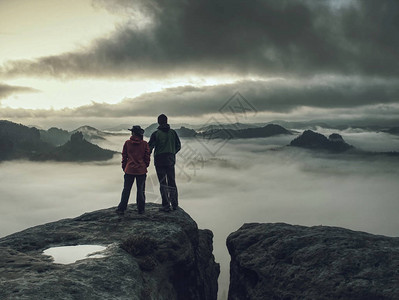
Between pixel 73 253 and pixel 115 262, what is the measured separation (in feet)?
7.01

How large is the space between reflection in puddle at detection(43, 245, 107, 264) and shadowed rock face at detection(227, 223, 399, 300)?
8128 mm

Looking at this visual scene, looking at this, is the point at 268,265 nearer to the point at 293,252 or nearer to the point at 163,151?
the point at 293,252

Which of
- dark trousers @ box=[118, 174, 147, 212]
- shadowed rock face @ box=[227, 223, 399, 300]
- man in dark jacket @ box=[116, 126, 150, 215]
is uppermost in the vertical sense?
man in dark jacket @ box=[116, 126, 150, 215]

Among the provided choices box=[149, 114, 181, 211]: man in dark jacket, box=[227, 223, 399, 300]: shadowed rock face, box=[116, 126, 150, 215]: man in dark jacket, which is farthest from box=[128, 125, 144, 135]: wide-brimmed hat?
box=[227, 223, 399, 300]: shadowed rock face

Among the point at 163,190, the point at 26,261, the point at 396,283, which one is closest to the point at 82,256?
the point at 26,261

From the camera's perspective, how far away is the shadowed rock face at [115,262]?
8578mm

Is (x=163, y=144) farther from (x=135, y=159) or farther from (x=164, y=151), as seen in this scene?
(x=135, y=159)

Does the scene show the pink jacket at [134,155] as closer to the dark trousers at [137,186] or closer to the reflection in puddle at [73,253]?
the dark trousers at [137,186]

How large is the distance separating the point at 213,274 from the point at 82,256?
12.6 metres

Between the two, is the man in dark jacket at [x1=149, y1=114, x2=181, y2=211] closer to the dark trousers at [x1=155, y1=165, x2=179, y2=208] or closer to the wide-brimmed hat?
the dark trousers at [x1=155, y1=165, x2=179, y2=208]

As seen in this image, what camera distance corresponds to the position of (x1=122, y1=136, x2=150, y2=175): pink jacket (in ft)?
49.6

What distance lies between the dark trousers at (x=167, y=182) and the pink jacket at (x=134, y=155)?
4.57 ft

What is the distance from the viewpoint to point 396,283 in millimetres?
10891

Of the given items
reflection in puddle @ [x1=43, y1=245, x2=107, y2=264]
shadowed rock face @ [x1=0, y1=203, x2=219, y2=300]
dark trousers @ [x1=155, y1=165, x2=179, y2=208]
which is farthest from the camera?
dark trousers @ [x1=155, y1=165, x2=179, y2=208]
